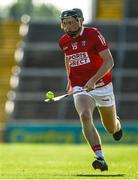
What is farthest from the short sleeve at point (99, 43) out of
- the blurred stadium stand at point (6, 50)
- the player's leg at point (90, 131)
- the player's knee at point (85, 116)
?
the blurred stadium stand at point (6, 50)

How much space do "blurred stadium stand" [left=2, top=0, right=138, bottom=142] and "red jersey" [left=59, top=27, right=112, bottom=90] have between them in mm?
17623

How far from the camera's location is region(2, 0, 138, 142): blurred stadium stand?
29.4 meters

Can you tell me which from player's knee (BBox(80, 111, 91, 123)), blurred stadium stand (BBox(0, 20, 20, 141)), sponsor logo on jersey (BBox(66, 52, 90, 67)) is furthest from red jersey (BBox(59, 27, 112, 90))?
blurred stadium stand (BBox(0, 20, 20, 141))

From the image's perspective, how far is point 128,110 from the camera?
29047 millimetres

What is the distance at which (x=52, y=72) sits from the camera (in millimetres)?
32188

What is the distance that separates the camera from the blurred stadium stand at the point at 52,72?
2938cm

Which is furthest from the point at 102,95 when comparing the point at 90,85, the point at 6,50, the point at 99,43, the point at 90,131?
the point at 6,50

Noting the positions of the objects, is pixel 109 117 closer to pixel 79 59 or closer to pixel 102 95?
pixel 102 95

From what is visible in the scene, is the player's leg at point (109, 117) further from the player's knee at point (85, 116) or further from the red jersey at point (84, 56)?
the player's knee at point (85, 116)

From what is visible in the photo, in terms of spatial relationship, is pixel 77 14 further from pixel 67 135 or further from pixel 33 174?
pixel 67 135

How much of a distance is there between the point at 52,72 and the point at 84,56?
2125 cm

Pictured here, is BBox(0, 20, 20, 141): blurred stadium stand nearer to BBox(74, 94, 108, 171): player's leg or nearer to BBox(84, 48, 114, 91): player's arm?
BBox(84, 48, 114, 91): player's arm

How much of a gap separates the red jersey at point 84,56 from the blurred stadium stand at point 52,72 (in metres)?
17.6

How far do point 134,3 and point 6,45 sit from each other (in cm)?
535
